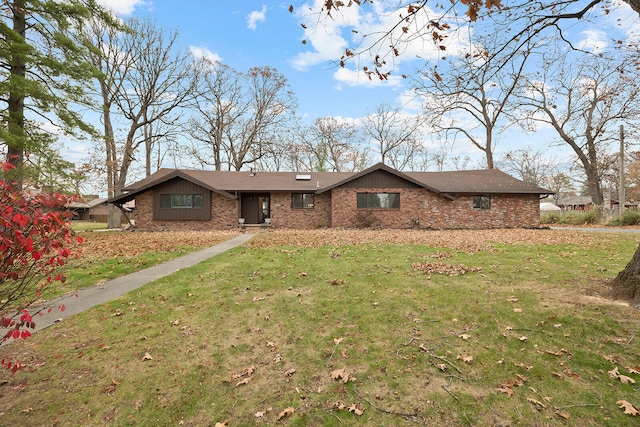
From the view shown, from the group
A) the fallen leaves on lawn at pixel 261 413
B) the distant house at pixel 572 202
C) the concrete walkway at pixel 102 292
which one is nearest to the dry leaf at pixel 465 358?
the fallen leaves on lawn at pixel 261 413

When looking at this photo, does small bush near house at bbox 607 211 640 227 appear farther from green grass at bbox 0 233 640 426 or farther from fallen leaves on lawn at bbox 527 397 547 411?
fallen leaves on lawn at bbox 527 397 547 411

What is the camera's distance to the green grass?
293 cm

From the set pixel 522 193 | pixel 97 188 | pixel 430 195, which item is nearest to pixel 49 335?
pixel 430 195

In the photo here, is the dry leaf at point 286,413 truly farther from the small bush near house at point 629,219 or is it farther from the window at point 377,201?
the small bush near house at point 629,219

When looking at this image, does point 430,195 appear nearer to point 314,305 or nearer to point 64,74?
point 314,305

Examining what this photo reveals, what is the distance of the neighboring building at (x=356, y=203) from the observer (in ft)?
70.5

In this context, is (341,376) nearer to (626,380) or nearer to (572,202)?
(626,380)

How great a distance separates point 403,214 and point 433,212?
2.20 m

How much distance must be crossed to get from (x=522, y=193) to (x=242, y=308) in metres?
23.1

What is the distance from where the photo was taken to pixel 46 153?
1389 cm

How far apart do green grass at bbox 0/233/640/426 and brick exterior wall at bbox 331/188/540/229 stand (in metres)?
15.1

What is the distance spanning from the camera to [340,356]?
3.79 meters

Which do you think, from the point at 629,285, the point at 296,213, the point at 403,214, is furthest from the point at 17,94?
the point at 403,214

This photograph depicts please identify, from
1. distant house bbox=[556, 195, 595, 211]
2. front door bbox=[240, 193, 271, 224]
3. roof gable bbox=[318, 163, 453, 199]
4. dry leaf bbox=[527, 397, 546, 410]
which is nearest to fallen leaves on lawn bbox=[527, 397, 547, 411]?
dry leaf bbox=[527, 397, 546, 410]
